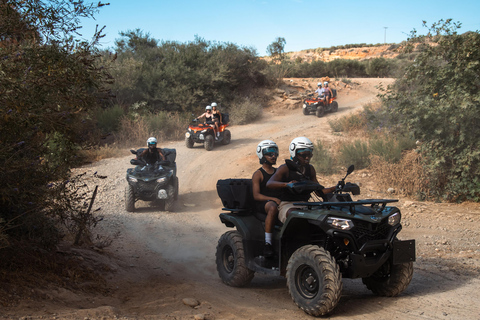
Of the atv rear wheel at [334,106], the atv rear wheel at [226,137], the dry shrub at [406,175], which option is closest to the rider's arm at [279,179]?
the dry shrub at [406,175]

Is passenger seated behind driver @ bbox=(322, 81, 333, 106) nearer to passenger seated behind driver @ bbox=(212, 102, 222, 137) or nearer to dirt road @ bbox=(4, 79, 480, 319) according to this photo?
passenger seated behind driver @ bbox=(212, 102, 222, 137)

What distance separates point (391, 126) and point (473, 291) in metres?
12.0

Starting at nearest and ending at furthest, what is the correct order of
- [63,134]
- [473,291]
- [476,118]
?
[473,291], [63,134], [476,118]

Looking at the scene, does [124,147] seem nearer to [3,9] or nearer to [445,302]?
[3,9]

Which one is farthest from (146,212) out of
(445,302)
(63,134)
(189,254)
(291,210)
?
(445,302)

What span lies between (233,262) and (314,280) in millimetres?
1751

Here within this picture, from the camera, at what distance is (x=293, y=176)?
583 centimetres

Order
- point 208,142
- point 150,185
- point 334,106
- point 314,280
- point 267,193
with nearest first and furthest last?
1. point 314,280
2. point 267,193
3. point 150,185
4. point 208,142
5. point 334,106

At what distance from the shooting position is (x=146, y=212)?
11984 millimetres

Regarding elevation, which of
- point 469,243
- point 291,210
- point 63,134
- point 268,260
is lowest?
point 469,243

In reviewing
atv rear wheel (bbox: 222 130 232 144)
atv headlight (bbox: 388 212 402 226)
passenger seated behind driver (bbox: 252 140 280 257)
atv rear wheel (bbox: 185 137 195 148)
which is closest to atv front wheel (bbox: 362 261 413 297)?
atv headlight (bbox: 388 212 402 226)

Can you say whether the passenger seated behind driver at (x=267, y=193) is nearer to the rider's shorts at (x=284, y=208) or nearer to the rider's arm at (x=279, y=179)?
the rider's shorts at (x=284, y=208)

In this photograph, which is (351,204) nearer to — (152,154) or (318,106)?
(152,154)

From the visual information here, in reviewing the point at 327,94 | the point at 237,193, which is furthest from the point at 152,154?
the point at 327,94
